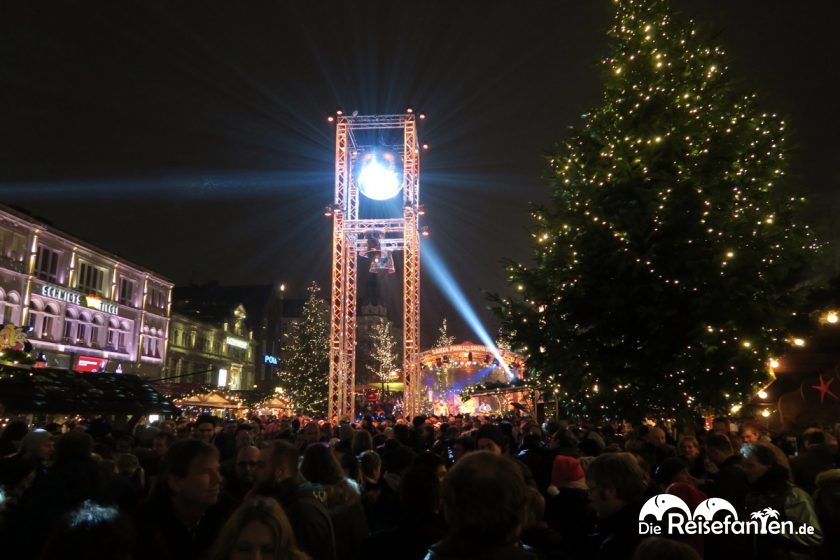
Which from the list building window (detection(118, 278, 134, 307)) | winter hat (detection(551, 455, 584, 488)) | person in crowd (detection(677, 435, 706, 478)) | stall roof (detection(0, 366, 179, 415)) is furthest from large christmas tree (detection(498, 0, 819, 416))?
building window (detection(118, 278, 134, 307))

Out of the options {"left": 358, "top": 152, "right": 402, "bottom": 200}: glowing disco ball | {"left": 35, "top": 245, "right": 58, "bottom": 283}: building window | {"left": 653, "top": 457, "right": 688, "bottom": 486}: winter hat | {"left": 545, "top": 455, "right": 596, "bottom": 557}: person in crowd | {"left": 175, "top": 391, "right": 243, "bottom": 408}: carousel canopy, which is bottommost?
{"left": 545, "top": 455, "right": 596, "bottom": 557}: person in crowd

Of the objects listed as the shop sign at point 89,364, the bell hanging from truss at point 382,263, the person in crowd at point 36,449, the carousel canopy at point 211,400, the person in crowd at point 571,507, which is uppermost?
the bell hanging from truss at point 382,263

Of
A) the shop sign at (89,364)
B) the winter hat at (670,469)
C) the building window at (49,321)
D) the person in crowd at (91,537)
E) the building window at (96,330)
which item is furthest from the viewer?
the building window at (96,330)

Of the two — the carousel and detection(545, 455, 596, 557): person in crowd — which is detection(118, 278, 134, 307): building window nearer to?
the carousel

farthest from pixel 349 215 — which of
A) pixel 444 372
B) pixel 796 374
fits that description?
pixel 444 372

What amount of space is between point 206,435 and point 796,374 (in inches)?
596

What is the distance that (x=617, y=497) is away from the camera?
148 inches

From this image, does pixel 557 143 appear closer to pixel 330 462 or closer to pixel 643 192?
pixel 643 192

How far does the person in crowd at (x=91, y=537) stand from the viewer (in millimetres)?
1749

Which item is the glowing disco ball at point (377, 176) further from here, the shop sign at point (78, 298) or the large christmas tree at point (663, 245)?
the shop sign at point (78, 298)

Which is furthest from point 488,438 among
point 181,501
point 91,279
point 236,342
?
point 236,342

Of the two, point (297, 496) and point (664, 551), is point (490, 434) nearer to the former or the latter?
point (297, 496)

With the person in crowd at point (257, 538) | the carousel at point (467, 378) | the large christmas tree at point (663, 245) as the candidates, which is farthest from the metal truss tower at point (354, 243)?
the person in crowd at point (257, 538)

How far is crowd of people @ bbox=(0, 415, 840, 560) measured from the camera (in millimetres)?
2377
